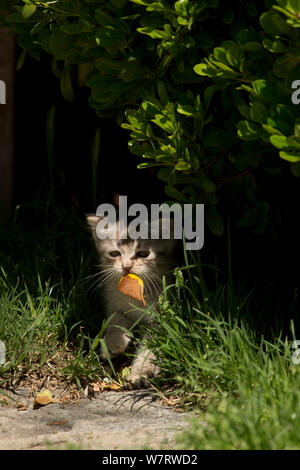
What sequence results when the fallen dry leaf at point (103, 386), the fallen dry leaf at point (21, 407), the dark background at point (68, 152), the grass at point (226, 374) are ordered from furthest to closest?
the dark background at point (68, 152) → the fallen dry leaf at point (103, 386) → the fallen dry leaf at point (21, 407) → the grass at point (226, 374)

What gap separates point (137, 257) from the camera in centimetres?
389

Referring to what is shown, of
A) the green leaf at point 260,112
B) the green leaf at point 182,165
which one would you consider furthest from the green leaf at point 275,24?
the green leaf at point 182,165

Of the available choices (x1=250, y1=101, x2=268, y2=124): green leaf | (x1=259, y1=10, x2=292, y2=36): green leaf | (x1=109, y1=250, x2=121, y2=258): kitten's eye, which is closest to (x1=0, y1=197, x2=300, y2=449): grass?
(x1=109, y1=250, x2=121, y2=258): kitten's eye

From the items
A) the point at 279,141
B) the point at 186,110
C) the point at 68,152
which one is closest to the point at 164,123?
the point at 186,110

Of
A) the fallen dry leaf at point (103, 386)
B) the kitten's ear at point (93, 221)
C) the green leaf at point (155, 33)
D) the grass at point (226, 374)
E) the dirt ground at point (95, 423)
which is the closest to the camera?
the grass at point (226, 374)

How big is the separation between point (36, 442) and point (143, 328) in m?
0.95

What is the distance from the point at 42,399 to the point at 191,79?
5.78 feet

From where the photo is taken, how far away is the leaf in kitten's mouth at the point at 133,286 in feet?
12.4

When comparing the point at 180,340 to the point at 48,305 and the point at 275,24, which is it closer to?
the point at 48,305

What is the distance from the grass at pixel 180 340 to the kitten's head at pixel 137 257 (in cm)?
13

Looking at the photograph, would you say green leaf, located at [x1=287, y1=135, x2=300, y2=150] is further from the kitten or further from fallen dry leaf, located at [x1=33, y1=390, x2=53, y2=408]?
fallen dry leaf, located at [x1=33, y1=390, x2=53, y2=408]

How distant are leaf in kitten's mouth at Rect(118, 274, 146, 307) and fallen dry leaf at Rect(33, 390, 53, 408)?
2.18 ft

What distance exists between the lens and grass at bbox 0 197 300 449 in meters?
2.72

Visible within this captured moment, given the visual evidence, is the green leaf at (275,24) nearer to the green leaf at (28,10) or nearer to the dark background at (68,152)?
the green leaf at (28,10)
